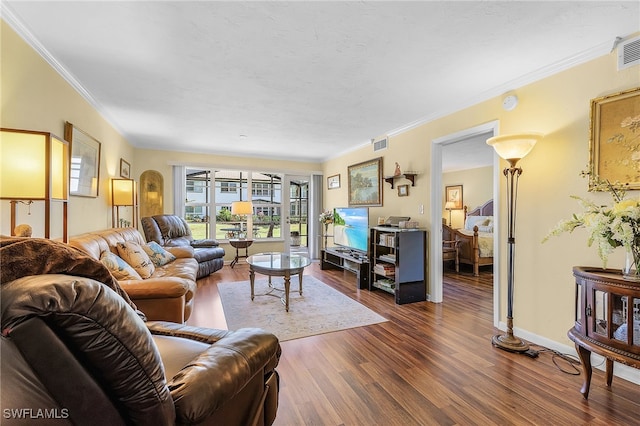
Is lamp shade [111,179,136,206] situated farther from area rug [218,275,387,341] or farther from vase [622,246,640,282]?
vase [622,246,640,282]

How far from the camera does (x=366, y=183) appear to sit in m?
5.08

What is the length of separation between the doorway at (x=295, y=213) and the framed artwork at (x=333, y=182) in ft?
2.03

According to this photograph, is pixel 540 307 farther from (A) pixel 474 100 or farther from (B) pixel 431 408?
(A) pixel 474 100

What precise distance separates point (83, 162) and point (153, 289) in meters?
1.82

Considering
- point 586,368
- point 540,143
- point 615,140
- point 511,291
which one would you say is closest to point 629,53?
point 615,140

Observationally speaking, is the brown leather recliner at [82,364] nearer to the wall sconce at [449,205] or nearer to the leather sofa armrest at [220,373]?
the leather sofa armrest at [220,373]

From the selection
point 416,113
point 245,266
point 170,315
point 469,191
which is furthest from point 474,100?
point 469,191

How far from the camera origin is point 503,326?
2807 millimetres

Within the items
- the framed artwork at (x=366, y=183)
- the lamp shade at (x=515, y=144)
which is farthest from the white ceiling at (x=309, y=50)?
the framed artwork at (x=366, y=183)

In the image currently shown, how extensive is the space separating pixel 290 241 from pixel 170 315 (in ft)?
15.3

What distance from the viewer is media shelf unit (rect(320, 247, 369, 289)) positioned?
4.24m

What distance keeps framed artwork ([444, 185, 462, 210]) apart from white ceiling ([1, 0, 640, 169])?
16.8 feet

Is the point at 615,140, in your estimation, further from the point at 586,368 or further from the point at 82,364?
the point at 82,364

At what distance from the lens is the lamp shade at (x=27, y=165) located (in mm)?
1394
